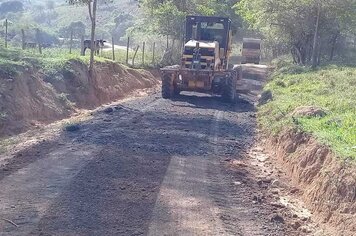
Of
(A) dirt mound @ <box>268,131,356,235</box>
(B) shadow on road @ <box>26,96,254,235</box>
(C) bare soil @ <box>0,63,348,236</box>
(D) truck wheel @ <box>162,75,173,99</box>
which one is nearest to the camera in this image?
(B) shadow on road @ <box>26,96,254,235</box>

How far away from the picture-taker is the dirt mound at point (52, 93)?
649 inches

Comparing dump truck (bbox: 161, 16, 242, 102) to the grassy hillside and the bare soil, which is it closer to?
the grassy hillside

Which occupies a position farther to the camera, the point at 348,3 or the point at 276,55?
the point at 276,55

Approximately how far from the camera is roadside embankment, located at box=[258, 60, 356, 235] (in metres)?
9.10

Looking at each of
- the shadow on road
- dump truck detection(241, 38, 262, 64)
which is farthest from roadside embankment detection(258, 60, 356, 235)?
dump truck detection(241, 38, 262, 64)

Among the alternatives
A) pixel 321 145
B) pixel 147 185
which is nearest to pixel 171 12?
pixel 321 145

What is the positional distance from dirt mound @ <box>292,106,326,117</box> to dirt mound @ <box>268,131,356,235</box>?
1386mm

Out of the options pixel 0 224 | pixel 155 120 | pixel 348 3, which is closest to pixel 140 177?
pixel 0 224

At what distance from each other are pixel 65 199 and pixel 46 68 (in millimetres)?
12607

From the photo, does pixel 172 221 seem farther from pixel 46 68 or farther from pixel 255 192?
pixel 46 68

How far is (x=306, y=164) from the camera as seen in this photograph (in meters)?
11.7

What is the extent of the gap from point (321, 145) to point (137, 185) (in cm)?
394

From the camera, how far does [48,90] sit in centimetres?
1958

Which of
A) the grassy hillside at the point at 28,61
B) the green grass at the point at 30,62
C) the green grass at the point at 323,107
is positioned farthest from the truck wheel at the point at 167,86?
the green grass at the point at 323,107
